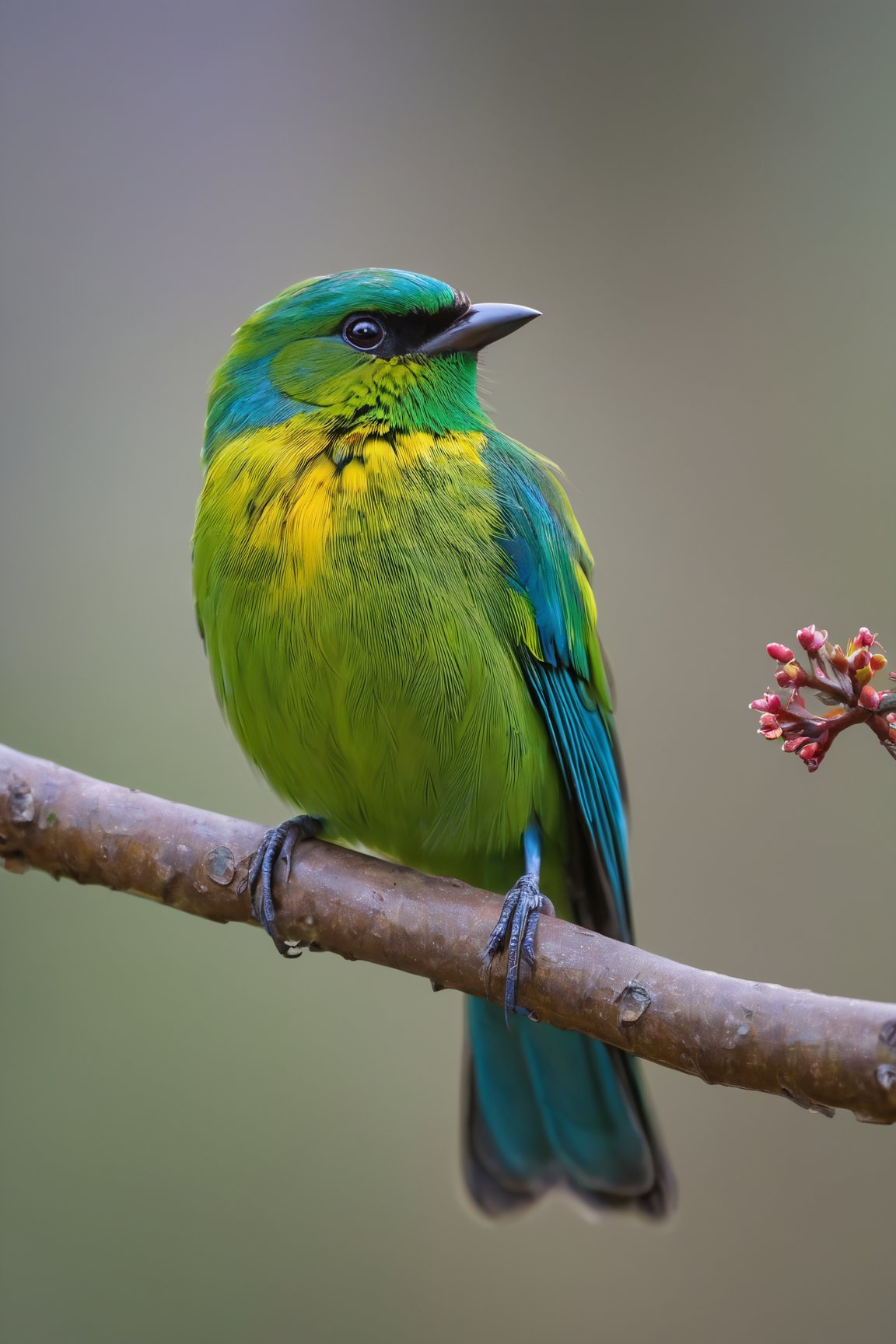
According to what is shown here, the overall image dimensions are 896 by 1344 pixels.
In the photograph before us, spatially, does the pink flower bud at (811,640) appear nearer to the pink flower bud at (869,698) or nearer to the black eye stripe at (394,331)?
the pink flower bud at (869,698)

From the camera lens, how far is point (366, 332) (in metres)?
2.39

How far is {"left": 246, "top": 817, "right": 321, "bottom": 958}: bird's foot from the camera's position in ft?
7.34

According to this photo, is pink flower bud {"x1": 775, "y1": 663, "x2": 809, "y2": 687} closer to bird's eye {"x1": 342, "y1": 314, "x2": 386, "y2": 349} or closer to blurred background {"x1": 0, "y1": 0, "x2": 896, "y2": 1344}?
bird's eye {"x1": 342, "y1": 314, "x2": 386, "y2": 349}

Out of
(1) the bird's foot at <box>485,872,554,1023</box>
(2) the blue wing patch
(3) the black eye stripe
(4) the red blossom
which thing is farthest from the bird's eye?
(4) the red blossom

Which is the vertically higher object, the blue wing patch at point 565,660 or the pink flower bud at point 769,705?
the blue wing patch at point 565,660

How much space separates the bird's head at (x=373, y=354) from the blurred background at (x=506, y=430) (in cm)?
161

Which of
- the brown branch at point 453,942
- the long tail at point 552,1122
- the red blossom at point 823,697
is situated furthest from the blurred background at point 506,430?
the red blossom at point 823,697

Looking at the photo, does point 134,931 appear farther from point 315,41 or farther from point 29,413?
point 315,41

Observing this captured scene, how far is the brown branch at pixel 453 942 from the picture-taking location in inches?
62.5

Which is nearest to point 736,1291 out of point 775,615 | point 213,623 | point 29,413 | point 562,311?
point 775,615

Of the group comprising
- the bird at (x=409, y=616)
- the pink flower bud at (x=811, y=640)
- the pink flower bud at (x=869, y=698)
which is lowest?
the pink flower bud at (x=869, y=698)

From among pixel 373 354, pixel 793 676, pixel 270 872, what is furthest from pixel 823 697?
pixel 373 354

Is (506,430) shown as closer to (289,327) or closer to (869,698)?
(289,327)

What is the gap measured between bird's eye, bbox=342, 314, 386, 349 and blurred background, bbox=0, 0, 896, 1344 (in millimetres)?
1664
